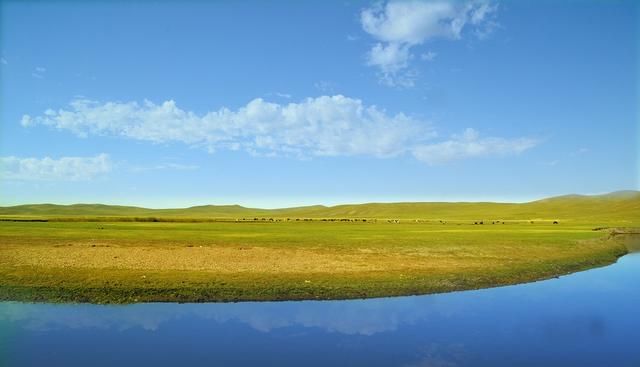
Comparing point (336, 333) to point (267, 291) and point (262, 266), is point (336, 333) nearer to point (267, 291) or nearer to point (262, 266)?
point (267, 291)

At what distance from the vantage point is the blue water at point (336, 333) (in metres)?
16.9

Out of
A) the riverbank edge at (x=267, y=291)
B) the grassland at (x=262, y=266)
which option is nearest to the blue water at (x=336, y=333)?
the riverbank edge at (x=267, y=291)

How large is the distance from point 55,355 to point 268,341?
7.96 metres

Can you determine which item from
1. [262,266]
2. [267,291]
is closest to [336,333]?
[267,291]

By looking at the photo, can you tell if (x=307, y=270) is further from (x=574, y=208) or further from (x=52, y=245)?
(x=574, y=208)

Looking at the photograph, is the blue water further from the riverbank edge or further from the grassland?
the grassland

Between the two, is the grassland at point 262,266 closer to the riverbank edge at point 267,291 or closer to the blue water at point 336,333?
the riverbank edge at point 267,291

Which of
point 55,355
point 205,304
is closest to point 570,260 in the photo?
point 205,304

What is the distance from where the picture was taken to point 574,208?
182m

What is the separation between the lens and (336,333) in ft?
65.6

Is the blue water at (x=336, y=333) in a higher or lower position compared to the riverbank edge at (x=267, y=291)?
lower

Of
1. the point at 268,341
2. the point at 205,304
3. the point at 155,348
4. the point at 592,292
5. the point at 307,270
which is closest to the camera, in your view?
the point at 155,348

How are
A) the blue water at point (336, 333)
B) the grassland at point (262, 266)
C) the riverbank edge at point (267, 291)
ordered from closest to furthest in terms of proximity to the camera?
the blue water at point (336, 333) < the riverbank edge at point (267, 291) < the grassland at point (262, 266)

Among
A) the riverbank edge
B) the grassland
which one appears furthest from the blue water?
the grassland
